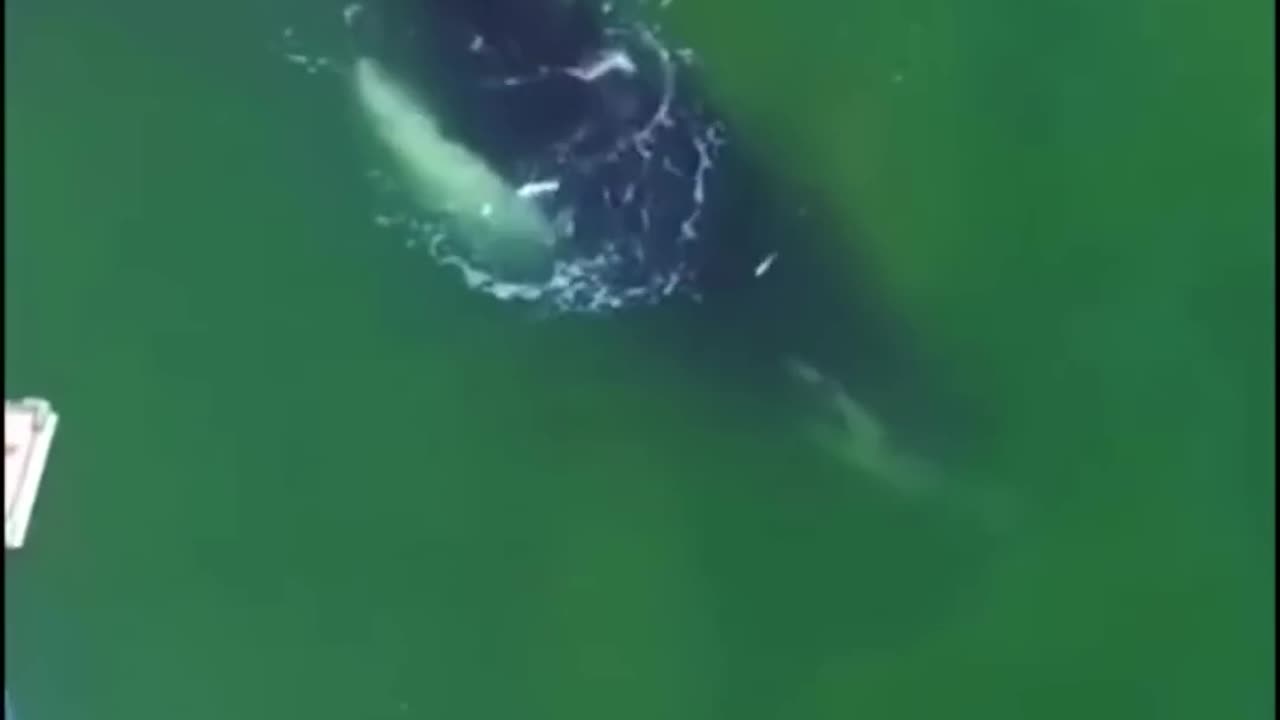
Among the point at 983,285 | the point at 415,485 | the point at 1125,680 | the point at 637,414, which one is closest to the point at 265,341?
the point at 415,485

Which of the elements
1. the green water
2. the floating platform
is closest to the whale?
the green water

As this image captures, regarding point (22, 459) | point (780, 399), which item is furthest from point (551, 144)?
point (22, 459)

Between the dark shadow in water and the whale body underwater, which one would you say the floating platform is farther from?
the dark shadow in water

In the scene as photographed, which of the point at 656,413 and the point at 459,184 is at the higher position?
the point at 459,184

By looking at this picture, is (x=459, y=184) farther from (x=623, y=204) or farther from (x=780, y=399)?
(x=780, y=399)

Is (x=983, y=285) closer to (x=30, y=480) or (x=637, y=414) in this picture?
(x=637, y=414)
